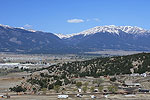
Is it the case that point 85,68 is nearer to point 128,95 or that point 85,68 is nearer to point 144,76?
point 144,76

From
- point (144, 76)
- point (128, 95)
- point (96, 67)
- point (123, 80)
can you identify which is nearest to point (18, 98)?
point (128, 95)

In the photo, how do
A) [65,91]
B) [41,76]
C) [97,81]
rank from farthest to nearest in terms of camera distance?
[41,76] → [97,81] → [65,91]

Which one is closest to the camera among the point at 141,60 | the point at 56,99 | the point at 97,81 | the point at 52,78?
the point at 56,99

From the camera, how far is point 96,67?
147 metres

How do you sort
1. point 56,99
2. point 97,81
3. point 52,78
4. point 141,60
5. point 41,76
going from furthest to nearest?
point 141,60
point 41,76
point 52,78
point 97,81
point 56,99

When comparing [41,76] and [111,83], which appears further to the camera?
[41,76]

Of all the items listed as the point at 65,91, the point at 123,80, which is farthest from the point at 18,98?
the point at 123,80

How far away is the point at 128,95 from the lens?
3553 inches

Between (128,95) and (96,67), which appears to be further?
(96,67)

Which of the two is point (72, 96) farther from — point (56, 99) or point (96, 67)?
point (96, 67)

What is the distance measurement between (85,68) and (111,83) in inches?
1526

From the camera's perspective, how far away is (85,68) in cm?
15138

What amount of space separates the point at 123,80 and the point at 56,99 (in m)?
38.1

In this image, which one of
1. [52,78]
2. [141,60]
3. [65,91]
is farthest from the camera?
[141,60]
